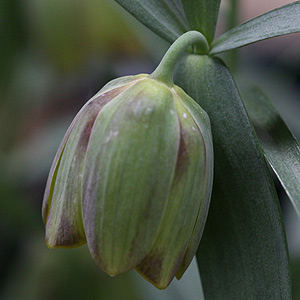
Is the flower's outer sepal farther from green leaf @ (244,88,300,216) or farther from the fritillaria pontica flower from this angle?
green leaf @ (244,88,300,216)

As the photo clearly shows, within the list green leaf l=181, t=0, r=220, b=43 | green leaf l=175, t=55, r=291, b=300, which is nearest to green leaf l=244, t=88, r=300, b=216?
green leaf l=175, t=55, r=291, b=300

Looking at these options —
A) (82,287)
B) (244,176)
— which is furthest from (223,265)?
(82,287)

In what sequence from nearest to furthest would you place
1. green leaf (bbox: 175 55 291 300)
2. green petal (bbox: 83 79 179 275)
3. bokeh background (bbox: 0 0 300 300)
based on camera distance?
green petal (bbox: 83 79 179 275), green leaf (bbox: 175 55 291 300), bokeh background (bbox: 0 0 300 300)

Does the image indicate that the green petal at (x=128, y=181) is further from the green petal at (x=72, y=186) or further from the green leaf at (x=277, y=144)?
the green leaf at (x=277, y=144)

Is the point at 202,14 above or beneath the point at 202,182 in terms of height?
above

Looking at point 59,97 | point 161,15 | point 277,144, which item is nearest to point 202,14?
point 161,15

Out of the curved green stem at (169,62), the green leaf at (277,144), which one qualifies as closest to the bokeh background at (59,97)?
the green leaf at (277,144)

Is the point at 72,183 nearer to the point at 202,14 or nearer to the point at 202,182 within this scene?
the point at 202,182
